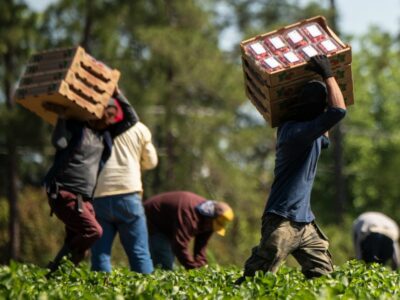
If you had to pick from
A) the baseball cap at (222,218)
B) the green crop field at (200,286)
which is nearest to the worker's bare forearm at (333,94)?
the green crop field at (200,286)

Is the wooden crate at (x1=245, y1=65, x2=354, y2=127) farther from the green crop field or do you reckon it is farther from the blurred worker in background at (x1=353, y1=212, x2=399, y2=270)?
the blurred worker in background at (x1=353, y1=212, x2=399, y2=270)

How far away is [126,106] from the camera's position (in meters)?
9.52

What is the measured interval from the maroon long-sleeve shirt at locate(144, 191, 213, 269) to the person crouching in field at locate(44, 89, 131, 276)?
1.99 meters

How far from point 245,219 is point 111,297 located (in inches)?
890

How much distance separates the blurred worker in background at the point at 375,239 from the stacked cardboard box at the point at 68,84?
12.8 feet

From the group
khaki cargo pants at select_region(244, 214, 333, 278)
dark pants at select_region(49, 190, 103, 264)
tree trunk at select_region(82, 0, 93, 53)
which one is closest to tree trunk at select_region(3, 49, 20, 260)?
tree trunk at select_region(82, 0, 93, 53)

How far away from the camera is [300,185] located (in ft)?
23.1

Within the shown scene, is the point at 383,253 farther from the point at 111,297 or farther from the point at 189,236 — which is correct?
the point at 111,297

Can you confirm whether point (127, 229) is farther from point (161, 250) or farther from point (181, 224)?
point (161, 250)

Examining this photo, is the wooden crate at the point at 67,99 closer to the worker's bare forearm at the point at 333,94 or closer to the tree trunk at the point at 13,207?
the worker's bare forearm at the point at 333,94

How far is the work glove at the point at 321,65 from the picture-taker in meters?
7.02

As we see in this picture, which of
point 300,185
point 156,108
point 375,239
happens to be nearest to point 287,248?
point 300,185

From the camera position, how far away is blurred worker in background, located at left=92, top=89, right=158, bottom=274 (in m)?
9.49

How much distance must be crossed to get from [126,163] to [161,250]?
1.75m
